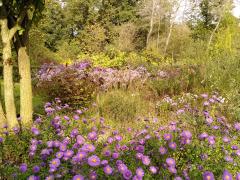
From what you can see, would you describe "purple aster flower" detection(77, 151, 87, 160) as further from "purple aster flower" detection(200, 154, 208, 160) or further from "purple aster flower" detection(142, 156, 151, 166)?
"purple aster flower" detection(200, 154, 208, 160)

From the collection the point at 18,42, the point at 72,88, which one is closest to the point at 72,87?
the point at 72,88

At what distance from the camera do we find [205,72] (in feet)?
27.5

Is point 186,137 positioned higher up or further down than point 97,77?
higher up

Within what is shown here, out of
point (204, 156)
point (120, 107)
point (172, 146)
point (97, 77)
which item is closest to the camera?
point (172, 146)

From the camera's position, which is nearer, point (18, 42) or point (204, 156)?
point (204, 156)

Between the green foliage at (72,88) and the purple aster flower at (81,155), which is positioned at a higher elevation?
the purple aster flower at (81,155)

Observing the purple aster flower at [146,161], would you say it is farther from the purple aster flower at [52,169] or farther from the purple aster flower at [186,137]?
the purple aster flower at [52,169]

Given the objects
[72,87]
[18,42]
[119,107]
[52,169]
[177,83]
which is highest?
[18,42]

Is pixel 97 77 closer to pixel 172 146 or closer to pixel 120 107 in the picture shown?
pixel 120 107

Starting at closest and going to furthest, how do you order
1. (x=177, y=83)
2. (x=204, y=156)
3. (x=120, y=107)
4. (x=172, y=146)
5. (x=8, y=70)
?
(x=172, y=146) < (x=204, y=156) < (x=8, y=70) < (x=120, y=107) < (x=177, y=83)

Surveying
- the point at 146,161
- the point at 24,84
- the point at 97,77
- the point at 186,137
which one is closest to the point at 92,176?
the point at 146,161

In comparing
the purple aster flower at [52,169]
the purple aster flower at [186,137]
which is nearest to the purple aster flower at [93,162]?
the purple aster flower at [52,169]

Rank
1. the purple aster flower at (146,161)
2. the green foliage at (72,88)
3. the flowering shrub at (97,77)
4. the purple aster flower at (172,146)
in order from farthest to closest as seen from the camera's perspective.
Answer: the flowering shrub at (97,77) < the green foliage at (72,88) < the purple aster flower at (172,146) < the purple aster flower at (146,161)

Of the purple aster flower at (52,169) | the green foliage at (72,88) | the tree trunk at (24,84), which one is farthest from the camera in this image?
the green foliage at (72,88)
